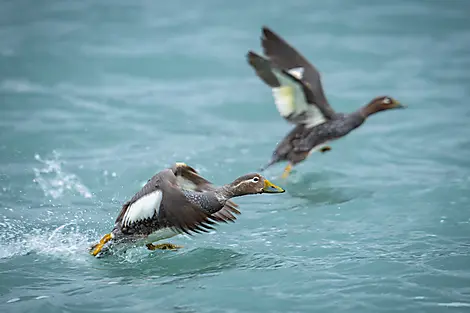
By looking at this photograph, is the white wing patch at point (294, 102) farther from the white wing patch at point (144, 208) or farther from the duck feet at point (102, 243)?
the duck feet at point (102, 243)

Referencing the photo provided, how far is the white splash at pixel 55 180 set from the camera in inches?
393

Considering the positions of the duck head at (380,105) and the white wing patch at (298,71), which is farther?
the duck head at (380,105)

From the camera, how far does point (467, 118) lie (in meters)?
12.6

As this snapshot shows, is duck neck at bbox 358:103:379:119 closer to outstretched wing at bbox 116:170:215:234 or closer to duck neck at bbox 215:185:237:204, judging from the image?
duck neck at bbox 215:185:237:204

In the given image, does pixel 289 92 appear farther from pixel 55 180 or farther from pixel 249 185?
pixel 55 180

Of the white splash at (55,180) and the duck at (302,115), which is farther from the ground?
the duck at (302,115)

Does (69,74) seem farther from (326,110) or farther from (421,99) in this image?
(421,99)

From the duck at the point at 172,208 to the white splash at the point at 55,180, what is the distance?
2.08 metres

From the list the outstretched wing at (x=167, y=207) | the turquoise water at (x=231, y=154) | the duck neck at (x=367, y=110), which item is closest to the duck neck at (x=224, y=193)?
the outstretched wing at (x=167, y=207)

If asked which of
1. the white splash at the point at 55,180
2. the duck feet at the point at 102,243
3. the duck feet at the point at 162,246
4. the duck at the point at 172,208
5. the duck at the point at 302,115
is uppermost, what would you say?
the duck at the point at 302,115

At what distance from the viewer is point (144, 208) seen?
24.7ft

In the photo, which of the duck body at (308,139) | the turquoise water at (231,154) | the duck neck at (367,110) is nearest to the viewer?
the turquoise water at (231,154)

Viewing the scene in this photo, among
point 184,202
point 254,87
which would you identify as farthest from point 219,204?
point 254,87

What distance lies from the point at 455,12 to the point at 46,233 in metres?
10.7
